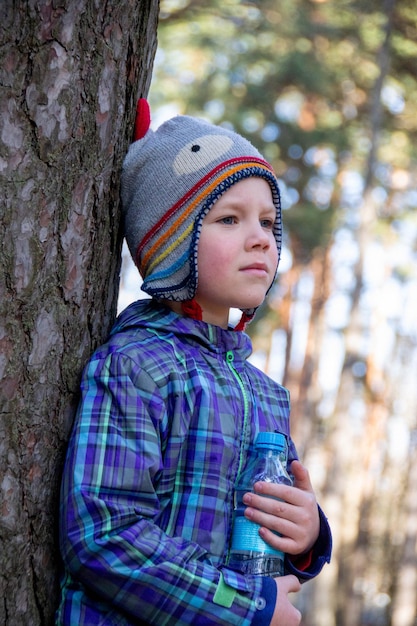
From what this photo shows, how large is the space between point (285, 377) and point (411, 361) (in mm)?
8451

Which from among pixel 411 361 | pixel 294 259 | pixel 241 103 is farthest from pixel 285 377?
pixel 411 361

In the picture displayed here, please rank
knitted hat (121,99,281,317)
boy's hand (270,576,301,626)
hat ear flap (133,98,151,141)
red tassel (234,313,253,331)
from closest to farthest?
1. boy's hand (270,576,301,626)
2. knitted hat (121,99,281,317)
3. hat ear flap (133,98,151,141)
4. red tassel (234,313,253,331)

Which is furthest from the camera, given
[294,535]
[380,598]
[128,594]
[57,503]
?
[380,598]

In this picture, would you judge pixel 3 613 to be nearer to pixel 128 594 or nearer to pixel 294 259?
pixel 128 594

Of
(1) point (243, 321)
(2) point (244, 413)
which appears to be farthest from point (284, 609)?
(1) point (243, 321)

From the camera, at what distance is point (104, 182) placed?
7.61ft

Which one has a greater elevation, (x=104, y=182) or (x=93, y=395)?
(x=104, y=182)

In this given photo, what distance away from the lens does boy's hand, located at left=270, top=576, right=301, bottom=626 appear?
6.69 ft

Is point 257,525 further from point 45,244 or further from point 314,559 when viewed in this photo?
point 45,244

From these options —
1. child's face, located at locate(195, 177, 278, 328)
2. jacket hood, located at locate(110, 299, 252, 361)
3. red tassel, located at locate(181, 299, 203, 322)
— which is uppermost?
child's face, located at locate(195, 177, 278, 328)

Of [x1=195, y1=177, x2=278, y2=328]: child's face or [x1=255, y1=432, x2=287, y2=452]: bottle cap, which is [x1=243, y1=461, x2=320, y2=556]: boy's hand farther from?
[x1=195, y1=177, x2=278, y2=328]: child's face

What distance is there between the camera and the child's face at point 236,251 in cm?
236

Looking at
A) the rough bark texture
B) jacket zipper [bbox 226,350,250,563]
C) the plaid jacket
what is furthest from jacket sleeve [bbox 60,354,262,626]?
jacket zipper [bbox 226,350,250,563]

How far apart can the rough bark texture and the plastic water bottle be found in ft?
1.70
